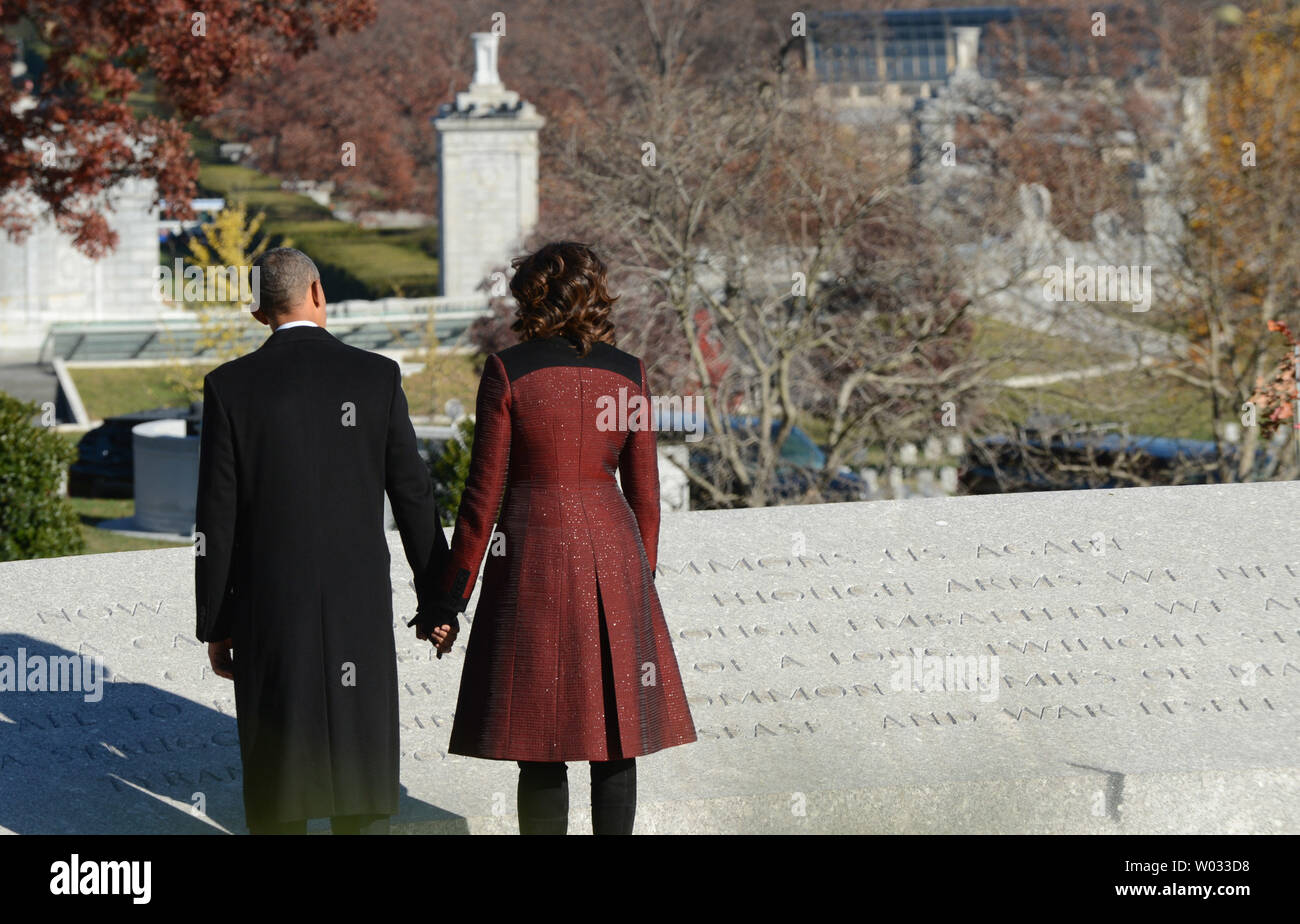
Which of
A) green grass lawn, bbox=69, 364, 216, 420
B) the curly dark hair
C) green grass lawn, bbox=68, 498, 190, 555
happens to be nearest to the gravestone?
the curly dark hair

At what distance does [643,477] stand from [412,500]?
0.64 meters

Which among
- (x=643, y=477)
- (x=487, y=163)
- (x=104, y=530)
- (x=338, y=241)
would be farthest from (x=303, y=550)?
(x=338, y=241)

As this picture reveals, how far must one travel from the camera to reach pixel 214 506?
405cm

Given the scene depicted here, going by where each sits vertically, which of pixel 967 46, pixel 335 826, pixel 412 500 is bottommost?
pixel 335 826

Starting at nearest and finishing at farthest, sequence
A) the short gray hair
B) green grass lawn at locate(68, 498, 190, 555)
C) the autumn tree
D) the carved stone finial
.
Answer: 1. the short gray hair
2. the autumn tree
3. green grass lawn at locate(68, 498, 190, 555)
4. the carved stone finial

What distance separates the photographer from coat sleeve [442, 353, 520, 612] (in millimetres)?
4250

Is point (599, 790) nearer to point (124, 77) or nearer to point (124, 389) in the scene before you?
point (124, 77)

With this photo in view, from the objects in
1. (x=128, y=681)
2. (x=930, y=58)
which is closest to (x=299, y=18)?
(x=128, y=681)

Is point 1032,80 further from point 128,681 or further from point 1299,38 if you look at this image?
point 128,681

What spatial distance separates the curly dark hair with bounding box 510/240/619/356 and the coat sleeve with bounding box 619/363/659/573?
204mm

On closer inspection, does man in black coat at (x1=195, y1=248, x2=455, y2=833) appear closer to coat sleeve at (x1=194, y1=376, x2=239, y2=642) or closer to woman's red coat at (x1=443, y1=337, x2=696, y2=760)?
coat sleeve at (x1=194, y1=376, x2=239, y2=642)

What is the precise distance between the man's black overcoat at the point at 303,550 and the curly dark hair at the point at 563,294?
0.42 metres

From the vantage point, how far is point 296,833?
14.0 ft

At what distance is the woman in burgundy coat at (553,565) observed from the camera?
4254 millimetres
